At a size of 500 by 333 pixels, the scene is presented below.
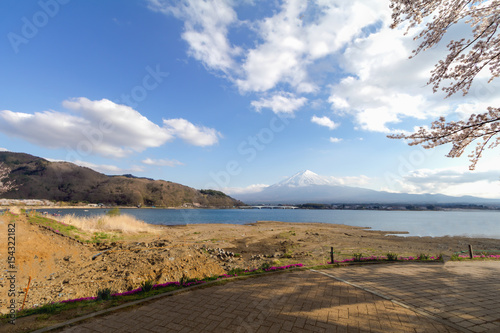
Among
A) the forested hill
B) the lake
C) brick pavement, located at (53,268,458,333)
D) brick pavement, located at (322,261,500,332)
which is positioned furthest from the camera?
→ the forested hill

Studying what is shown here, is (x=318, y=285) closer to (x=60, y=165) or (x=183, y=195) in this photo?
(x=183, y=195)

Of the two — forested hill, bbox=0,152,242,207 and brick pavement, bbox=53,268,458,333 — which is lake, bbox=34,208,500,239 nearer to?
forested hill, bbox=0,152,242,207

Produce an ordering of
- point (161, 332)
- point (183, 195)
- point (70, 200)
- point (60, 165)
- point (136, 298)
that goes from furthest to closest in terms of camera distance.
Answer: point (183, 195) < point (60, 165) < point (70, 200) < point (136, 298) < point (161, 332)

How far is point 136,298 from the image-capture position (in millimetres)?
5652

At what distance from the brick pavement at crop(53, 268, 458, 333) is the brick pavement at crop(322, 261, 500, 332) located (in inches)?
24.8

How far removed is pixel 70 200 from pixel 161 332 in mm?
155819

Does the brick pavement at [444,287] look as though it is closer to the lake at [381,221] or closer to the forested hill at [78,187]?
the lake at [381,221]

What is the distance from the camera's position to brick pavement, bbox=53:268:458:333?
4141mm

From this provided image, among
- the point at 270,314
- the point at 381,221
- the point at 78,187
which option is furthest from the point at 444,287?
the point at 78,187

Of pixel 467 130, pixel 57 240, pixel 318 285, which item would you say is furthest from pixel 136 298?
pixel 57 240

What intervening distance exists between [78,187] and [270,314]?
171283 mm

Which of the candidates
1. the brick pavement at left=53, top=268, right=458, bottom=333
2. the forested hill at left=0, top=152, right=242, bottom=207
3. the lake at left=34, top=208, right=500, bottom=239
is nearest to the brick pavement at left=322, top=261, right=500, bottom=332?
the brick pavement at left=53, top=268, right=458, bottom=333

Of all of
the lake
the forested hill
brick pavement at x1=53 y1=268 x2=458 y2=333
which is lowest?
the lake

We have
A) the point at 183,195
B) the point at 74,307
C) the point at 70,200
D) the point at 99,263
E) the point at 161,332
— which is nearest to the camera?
the point at 161,332
